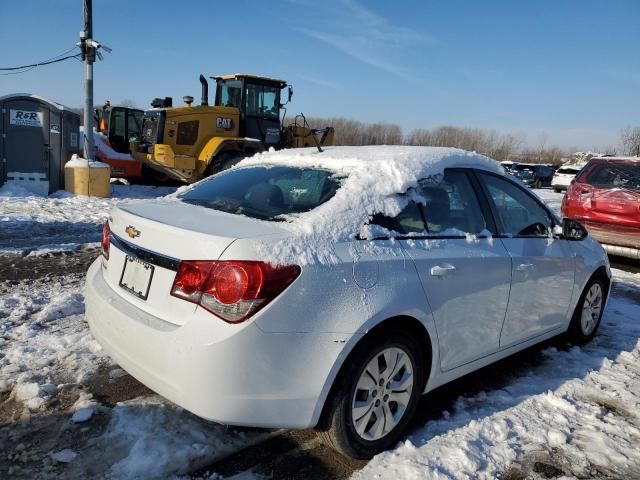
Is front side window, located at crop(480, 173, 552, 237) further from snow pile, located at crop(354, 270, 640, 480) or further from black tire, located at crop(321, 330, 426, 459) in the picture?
black tire, located at crop(321, 330, 426, 459)

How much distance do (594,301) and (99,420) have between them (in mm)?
4250

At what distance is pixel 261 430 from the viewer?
3.00 meters

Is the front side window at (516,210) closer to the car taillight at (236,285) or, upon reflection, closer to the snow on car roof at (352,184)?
the snow on car roof at (352,184)

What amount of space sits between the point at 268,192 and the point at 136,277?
936 mm

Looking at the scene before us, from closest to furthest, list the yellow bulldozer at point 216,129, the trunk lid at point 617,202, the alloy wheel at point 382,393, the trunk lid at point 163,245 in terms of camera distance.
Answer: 1. the trunk lid at point 163,245
2. the alloy wheel at point 382,393
3. the trunk lid at point 617,202
4. the yellow bulldozer at point 216,129

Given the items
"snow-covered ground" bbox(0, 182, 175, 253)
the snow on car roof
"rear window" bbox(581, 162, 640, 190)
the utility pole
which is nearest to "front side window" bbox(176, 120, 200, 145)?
"snow-covered ground" bbox(0, 182, 175, 253)

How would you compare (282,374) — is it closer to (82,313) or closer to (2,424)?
(2,424)

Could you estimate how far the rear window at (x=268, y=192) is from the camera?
2.94 m

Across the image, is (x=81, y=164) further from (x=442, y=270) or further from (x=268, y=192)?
(x=442, y=270)

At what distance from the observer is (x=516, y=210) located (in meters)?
3.94

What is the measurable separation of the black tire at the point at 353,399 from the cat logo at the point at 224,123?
40.1ft

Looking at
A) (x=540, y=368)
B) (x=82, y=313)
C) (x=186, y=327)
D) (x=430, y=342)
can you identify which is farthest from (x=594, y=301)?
(x=82, y=313)

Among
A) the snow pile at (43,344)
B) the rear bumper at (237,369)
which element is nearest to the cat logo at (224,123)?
the snow pile at (43,344)

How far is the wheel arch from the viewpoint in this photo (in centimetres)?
256
